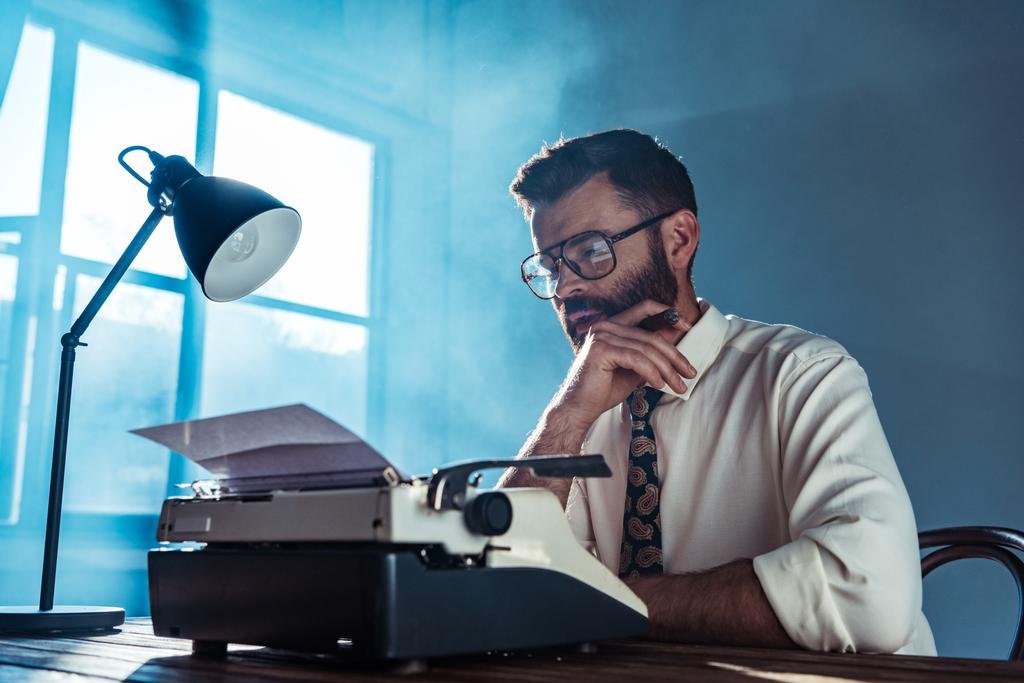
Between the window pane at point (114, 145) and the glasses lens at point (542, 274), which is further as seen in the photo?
the window pane at point (114, 145)

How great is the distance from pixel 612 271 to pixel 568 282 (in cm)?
8

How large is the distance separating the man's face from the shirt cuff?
28.3 inches

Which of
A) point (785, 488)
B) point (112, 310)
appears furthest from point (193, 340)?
point (785, 488)

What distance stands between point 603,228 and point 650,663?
100cm

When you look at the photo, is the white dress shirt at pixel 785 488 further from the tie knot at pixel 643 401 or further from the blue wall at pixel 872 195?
the blue wall at pixel 872 195

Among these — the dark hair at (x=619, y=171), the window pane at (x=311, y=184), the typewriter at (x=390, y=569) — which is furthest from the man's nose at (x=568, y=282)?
the window pane at (x=311, y=184)

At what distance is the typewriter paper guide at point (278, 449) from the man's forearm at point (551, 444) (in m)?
0.59

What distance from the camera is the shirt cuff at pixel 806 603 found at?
88 cm

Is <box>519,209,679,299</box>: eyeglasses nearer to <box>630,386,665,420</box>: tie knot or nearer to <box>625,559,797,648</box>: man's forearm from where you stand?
<box>630,386,665,420</box>: tie knot

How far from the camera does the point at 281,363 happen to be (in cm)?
346

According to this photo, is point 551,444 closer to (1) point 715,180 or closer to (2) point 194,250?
(2) point 194,250

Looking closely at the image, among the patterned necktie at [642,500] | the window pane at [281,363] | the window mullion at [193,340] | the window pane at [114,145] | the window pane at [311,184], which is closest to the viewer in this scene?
the patterned necktie at [642,500]

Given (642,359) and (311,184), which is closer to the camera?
(642,359)

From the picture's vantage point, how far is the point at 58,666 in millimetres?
684
